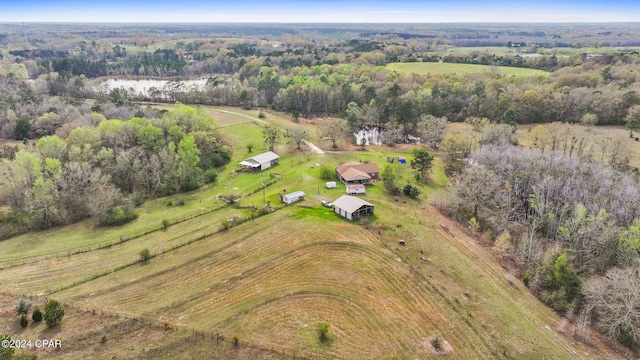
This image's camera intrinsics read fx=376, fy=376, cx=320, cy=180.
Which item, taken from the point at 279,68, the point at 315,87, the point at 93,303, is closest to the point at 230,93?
the point at 315,87

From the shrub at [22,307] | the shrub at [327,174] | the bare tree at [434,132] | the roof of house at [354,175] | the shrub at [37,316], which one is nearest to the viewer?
the shrub at [37,316]

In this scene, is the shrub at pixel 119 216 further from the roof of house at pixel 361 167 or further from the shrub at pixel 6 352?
the roof of house at pixel 361 167

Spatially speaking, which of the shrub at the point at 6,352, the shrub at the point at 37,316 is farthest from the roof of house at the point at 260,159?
the shrub at the point at 6,352

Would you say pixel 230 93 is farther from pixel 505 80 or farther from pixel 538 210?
pixel 538 210

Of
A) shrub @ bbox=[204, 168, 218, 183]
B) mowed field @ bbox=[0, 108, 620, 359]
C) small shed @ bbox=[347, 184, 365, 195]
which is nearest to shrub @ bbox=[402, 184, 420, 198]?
mowed field @ bbox=[0, 108, 620, 359]

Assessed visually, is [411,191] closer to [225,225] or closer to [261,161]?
[261,161]

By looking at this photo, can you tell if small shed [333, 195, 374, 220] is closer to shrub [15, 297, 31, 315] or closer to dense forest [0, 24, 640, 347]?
dense forest [0, 24, 640, 347]
